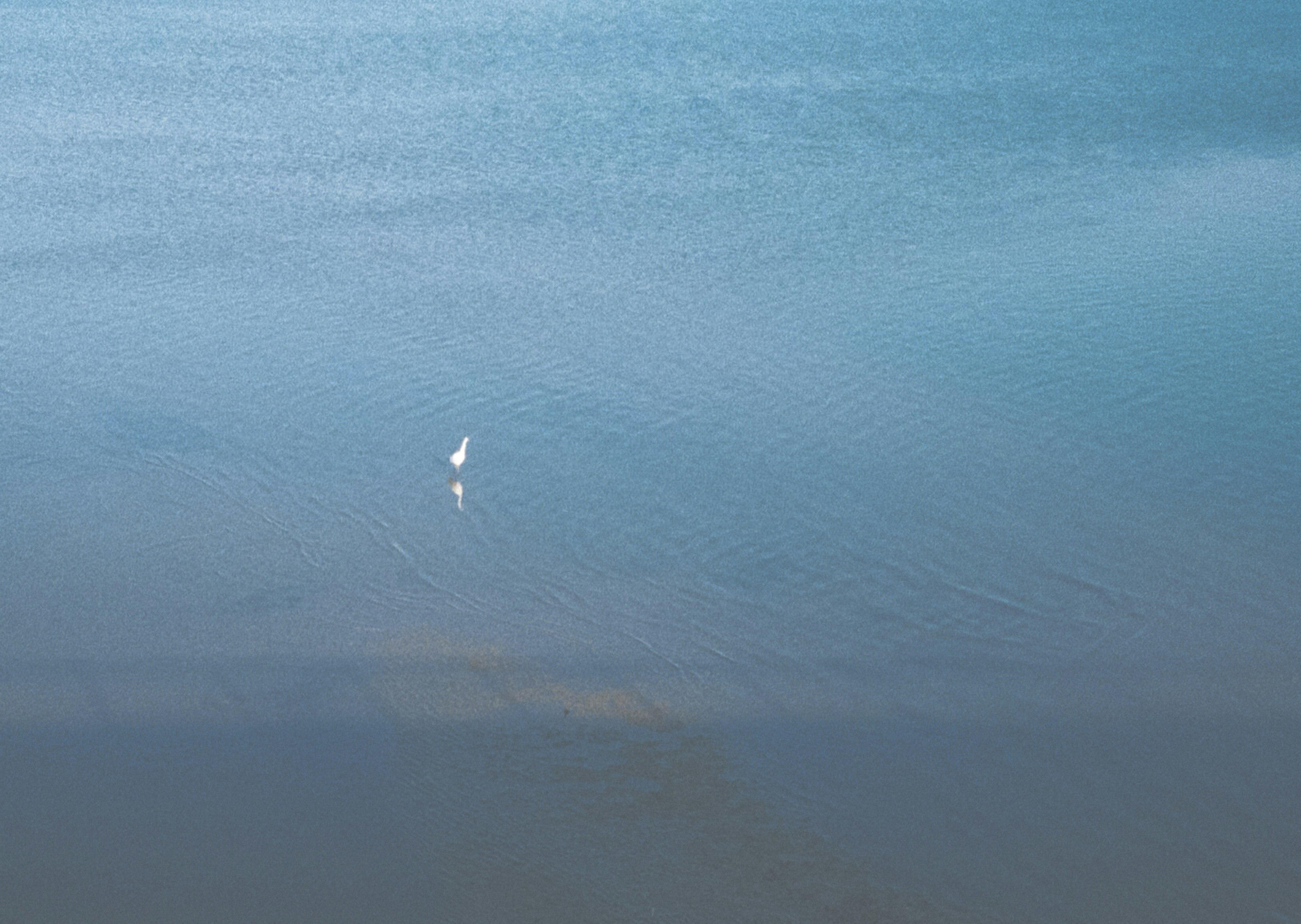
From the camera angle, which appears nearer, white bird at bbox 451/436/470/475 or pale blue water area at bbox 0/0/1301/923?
pale blue water area at bbox 0/0/1301/923

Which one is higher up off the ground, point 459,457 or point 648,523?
point 459,457

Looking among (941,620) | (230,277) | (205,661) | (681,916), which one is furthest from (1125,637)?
(230,277)

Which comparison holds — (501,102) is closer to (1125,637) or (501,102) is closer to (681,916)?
(1125,637)

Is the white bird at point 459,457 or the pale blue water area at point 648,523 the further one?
the white bird at point 459,457

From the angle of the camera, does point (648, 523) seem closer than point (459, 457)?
Yes
